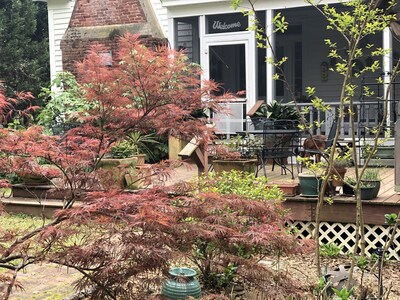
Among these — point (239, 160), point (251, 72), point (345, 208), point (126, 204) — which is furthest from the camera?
point (251, 72)

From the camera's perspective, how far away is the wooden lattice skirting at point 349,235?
608 centimetres

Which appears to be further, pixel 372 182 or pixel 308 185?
pixel 308 185

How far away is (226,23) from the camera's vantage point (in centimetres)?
1216

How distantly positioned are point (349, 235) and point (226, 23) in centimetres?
710

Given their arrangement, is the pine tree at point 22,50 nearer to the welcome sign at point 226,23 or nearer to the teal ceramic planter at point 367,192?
the welcome sign at point 226,23

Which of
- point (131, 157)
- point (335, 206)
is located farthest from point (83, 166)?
point (131, 157)

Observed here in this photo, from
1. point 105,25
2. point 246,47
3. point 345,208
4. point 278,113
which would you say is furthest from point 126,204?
point 105,25

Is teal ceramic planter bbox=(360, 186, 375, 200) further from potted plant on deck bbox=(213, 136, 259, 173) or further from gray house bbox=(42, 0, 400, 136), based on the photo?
gray house bbox=(42, 0, 400, 136)

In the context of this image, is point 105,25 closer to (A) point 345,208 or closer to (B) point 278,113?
(B) point 278,113

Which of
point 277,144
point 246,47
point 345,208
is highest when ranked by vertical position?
point 246,47

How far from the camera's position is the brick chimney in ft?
42.7

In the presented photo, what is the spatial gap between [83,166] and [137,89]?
0.69 meters

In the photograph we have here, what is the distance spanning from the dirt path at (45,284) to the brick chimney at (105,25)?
8044mm

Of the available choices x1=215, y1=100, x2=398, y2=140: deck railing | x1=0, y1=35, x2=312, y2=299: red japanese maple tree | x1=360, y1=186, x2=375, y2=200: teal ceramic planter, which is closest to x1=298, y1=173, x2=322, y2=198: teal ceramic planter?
x1=360, y1=186, x2=375, y2=200: teal ceramic planter
